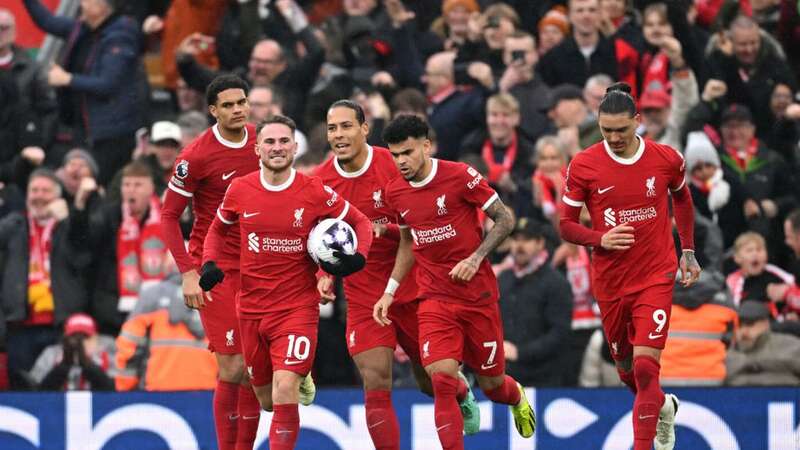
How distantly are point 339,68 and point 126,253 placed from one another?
3.14m

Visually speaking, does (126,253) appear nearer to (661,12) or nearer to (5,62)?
(5,62)

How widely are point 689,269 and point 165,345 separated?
4732 millimetres

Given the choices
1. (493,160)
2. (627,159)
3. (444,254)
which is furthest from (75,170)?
(627,159)

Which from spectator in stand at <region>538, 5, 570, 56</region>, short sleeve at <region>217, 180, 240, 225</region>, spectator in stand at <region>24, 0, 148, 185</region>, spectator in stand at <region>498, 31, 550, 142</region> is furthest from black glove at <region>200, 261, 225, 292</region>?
spectator in stand at <region>538, 5, 570, 56</region>

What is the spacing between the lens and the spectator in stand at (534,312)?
48.5 feet

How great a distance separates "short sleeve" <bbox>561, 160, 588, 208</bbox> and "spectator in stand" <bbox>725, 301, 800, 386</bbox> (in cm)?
280

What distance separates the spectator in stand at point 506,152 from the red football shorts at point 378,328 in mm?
3470

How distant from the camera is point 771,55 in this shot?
56.6ft

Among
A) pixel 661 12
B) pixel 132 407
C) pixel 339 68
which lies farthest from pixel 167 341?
pixel 661 12

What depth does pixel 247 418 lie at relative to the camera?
40.7ft

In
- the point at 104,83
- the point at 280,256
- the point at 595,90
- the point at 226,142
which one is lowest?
the point at 280,256

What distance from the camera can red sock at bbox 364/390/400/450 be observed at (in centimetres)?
1232

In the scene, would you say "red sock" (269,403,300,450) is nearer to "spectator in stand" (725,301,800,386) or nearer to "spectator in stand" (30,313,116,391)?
"spectator in stand" (30,313,116,391)

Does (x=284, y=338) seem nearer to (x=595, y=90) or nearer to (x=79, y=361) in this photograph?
(x=79, y=361)
